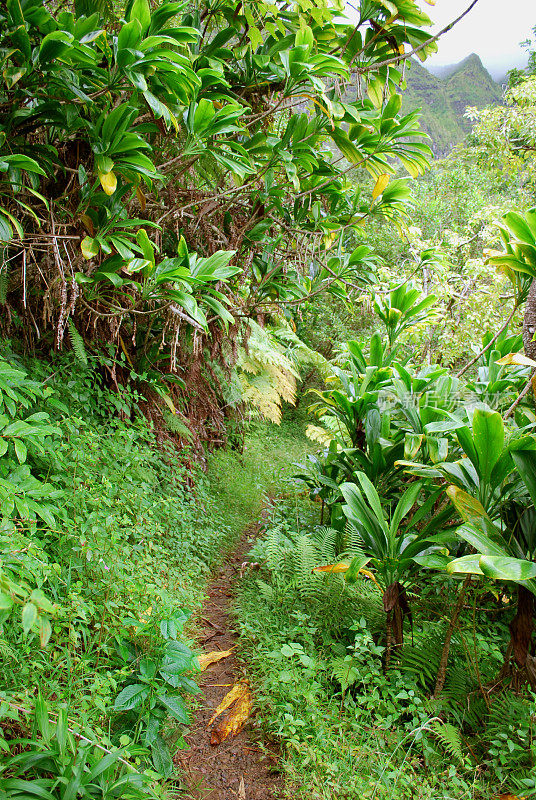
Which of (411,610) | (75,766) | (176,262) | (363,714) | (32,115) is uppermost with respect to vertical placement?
(32,115)

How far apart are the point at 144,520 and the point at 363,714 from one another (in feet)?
4.35

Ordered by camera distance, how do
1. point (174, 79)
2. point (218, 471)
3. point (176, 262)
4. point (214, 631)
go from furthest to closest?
point (218, 471) → point (214, 631) → point (176, 262) → point (174, 79)

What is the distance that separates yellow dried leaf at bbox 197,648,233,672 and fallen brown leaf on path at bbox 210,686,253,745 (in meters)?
0.23

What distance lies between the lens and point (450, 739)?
165 cm

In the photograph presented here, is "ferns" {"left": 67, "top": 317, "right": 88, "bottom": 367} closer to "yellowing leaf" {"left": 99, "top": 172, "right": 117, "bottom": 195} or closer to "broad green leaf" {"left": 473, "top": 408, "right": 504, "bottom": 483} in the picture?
"yellowing leaf" {"left": 99, "top": 172, "right": 117, "bottom": 195}

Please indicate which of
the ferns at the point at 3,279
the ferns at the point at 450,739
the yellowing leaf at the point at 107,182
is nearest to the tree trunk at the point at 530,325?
the ferns at the point at 450,739

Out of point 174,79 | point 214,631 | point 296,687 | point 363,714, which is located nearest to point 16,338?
point 174,79

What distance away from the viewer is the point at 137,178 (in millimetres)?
2045

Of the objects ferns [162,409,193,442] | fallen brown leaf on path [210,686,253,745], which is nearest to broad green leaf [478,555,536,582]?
fallen brown leaf on path [210,686,253,745]

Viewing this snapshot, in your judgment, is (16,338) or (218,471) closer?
(16,338)

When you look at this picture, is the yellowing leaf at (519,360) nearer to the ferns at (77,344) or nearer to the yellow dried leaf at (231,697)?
the yellow dried leaf at (231,697)

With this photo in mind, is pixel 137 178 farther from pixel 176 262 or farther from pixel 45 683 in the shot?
pixel 45 683

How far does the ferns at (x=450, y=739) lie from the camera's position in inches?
64.1

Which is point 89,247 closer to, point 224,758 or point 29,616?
point 29,616
